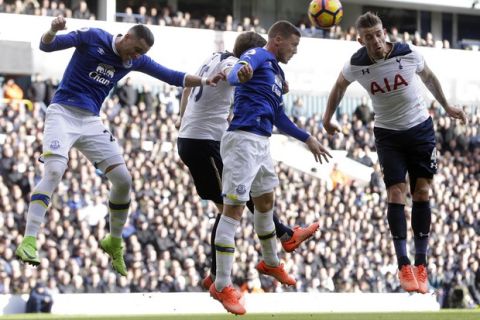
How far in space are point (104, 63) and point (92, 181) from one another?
11.4m

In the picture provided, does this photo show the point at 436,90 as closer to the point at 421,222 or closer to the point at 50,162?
the point at 421,222

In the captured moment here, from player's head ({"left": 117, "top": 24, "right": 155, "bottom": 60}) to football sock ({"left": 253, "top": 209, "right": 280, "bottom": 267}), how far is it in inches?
87.3

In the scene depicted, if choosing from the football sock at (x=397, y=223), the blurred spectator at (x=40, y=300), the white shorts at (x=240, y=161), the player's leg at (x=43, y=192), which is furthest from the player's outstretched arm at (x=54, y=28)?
the blurred spectator at (x=40, y=300)

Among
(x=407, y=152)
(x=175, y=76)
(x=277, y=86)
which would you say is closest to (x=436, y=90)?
(x=407, y=152)

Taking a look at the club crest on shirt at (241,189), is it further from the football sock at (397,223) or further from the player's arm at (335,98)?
the football sock at (397,223)

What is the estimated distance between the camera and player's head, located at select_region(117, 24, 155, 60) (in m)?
11.8

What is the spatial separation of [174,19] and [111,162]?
19.5m

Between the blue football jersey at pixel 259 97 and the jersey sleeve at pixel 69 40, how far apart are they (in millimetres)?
1810

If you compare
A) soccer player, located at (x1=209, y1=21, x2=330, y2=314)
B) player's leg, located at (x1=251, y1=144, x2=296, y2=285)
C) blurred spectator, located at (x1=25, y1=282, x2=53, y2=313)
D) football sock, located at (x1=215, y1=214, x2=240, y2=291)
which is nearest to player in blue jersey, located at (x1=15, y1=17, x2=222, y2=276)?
soccer player, located at (x1=209, y1=21, x2=330, y2=314)

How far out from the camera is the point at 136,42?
11.9 meters

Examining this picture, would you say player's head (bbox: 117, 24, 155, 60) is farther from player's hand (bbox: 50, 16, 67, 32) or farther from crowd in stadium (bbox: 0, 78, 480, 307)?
crowd in stadium (bbox: 0, 78, 480, 307)

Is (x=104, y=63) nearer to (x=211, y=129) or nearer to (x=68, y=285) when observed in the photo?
(x=211, y=129)

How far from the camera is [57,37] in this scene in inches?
457

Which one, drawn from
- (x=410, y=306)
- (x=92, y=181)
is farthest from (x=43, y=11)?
(x=410, y=306)
